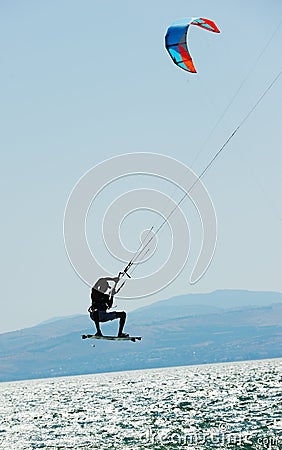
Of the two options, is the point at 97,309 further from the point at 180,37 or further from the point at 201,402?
the point at 201,402

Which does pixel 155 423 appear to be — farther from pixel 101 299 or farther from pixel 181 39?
pixel 181 39

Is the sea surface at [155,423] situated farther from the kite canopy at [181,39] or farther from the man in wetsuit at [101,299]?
the kite canopy at [181,39]

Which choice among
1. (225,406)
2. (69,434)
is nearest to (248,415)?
(225,406)

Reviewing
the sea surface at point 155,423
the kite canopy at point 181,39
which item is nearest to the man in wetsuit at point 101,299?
the kite canopy at point 181,39

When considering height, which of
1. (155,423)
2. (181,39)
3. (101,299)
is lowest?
(155,423)

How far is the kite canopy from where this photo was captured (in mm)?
30438

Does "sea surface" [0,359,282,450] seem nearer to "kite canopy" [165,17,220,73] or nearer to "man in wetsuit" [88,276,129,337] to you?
"man in wetsuit" [88,276,129,337]

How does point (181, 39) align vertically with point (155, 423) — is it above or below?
above

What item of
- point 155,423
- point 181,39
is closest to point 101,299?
point 181,39

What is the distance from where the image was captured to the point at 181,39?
1223 inches

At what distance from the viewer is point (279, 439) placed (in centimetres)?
4709

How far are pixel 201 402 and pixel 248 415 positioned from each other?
17.8 m

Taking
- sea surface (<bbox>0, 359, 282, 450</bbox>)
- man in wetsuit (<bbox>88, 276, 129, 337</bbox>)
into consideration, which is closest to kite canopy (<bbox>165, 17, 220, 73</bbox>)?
man in wetsuit (<bbox>88, 276, 129, 337</bbox>)

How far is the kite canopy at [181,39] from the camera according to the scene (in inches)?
1198
